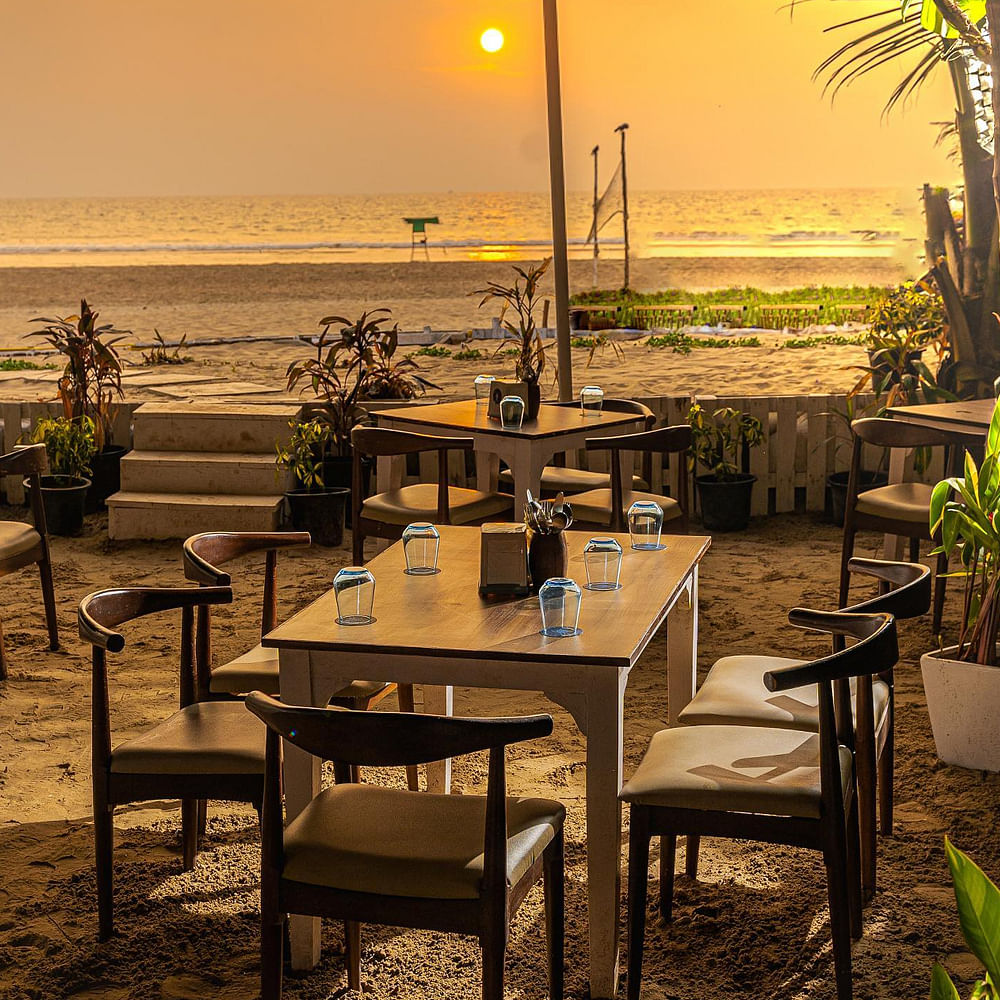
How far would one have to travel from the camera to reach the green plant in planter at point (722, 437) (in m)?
6.63

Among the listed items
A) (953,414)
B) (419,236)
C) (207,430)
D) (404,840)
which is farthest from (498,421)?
(419,236)

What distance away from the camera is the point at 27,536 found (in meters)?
4.62

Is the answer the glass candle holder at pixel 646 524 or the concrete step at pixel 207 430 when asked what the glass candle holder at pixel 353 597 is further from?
the concrete step at pixel 207 430

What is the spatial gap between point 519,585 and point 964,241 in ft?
16.0

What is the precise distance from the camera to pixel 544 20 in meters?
6.19

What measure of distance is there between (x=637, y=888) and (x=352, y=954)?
60 cm

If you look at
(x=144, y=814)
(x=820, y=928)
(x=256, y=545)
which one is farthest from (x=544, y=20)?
(x=820, y=928)

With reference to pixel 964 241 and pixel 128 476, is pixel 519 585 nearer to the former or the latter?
pixel 128 476

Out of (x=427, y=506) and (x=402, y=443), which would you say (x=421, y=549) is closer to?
(x=402, y=443)

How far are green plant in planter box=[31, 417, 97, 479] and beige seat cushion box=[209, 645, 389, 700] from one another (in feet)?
12.6

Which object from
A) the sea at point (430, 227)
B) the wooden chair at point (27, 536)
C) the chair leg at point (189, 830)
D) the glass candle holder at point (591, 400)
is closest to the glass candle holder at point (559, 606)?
the chair leg at point (189, 830)

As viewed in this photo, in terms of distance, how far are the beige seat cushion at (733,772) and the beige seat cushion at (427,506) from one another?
2.26 metres

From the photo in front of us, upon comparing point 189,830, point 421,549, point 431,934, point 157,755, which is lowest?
point 431,934

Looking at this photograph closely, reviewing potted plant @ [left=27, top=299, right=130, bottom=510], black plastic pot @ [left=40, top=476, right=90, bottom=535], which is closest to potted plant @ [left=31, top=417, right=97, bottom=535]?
black plastic pot @ [left=40, top=476, right=90, bottom=535]
